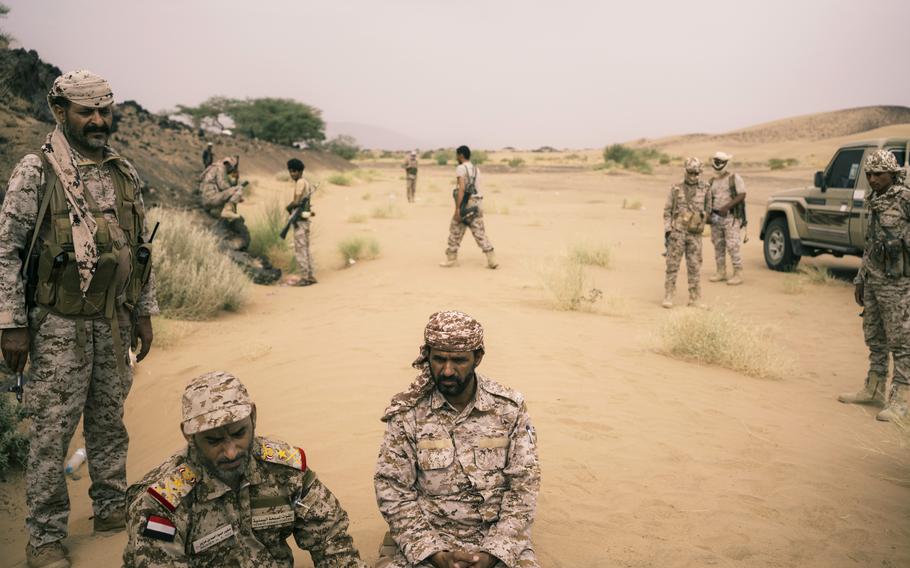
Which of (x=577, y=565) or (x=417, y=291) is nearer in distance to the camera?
(x=577, y=565)

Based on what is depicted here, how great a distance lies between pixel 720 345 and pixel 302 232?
261 inches

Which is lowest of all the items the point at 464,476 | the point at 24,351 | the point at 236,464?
the point at 464,476

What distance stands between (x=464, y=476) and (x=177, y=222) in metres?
7.86

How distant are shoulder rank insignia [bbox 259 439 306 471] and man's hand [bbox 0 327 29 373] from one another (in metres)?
1.34

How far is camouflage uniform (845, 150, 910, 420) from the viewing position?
5430 mm

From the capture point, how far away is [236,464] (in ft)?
8.25

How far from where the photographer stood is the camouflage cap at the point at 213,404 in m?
2.44

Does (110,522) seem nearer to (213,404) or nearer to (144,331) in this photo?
(144,331)

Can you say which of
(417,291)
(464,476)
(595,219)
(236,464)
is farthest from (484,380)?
(595,219)

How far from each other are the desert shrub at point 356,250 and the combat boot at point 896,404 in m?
9.88

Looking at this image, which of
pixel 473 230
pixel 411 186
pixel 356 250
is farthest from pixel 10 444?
pixel 411 186

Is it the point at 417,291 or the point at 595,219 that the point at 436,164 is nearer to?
the point at 595,219

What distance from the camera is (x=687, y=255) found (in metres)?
9.55

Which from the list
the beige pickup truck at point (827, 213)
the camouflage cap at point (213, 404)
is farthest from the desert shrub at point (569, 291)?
the camouflage cap at point (213, 404)
